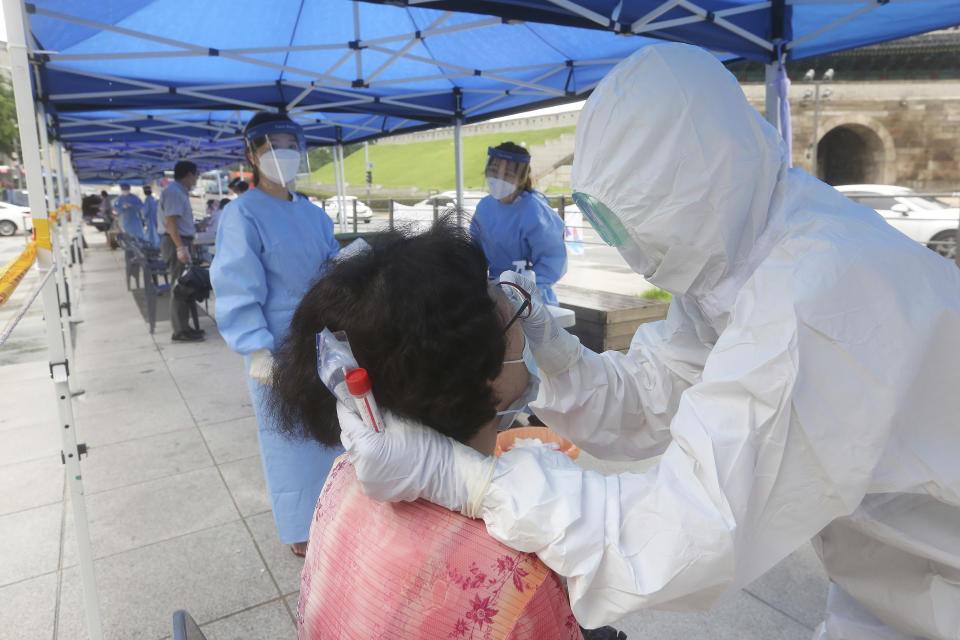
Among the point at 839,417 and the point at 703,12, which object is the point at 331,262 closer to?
the point at 839,417

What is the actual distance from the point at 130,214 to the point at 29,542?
1297 centimetres

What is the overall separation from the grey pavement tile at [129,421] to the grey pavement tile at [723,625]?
11.1 feet

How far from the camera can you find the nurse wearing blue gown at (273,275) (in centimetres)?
238

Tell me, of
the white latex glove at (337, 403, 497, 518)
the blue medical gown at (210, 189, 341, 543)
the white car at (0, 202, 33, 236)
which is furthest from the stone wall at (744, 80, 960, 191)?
the white car at (0, 202, 33, 236)

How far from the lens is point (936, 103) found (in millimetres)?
28844

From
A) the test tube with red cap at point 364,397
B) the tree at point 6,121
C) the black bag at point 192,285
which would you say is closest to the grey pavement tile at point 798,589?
the test tube with red cap at point 364,397

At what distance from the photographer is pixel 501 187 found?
4273 millimetres

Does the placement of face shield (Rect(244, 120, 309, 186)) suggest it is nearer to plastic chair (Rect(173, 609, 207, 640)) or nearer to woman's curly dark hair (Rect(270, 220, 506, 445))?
woman's curly dark hair (Rect(270, 220, 506, 445))

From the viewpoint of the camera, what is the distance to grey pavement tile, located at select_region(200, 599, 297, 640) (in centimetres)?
226

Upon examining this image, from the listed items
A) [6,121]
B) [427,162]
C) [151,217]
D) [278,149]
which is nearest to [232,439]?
[278,149]

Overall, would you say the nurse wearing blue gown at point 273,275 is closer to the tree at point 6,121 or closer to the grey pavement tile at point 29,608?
the grey pavement tile at point 29,608

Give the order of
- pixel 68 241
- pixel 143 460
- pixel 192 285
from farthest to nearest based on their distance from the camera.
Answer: pixel 68 241
pixel 192 285
pixel 143 460

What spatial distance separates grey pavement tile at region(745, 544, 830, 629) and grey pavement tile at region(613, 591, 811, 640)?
0.05 m

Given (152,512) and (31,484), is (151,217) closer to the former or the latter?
(31,484)
